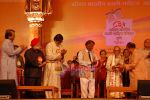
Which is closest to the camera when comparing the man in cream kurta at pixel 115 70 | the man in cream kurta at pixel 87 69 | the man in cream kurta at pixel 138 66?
the man in cream kurta at pixel 138 66

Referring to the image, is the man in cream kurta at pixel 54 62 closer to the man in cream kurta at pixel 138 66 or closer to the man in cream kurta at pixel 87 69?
the man in cream kurta at pixel 87 69

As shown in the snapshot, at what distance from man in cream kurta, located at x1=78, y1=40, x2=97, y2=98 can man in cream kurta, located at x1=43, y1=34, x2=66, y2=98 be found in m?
0.44

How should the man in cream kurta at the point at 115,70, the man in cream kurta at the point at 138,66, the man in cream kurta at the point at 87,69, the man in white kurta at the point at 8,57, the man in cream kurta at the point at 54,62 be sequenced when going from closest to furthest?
1. the man in white kurta at the point at 8,57
2. the man in cream kurta at the point at 138,66
3. the man in cream kurta at the point at 54,62
4. the man in cream kurta at the point at 87,69
5. the man in cream kurta at the point at 115,70

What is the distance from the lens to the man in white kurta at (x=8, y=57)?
6.86m

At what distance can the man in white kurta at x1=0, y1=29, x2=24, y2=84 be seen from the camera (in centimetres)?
686

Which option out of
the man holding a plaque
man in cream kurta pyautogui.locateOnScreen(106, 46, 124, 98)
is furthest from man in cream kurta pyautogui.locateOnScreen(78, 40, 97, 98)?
the man holding a plaque

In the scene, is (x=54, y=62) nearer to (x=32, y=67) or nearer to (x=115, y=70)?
(x=32, y=67)

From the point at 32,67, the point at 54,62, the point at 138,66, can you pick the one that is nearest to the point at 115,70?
the point at 138,66

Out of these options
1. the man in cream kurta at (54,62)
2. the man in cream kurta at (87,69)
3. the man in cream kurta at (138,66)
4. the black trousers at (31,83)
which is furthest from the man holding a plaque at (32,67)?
the man in cream kurta at (138,66)

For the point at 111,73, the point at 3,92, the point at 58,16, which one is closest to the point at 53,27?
the point at 58,16

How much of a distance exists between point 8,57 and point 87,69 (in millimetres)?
1574

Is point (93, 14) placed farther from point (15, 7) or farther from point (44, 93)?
point (44, 93)

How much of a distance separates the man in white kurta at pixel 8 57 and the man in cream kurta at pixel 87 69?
4.46ft

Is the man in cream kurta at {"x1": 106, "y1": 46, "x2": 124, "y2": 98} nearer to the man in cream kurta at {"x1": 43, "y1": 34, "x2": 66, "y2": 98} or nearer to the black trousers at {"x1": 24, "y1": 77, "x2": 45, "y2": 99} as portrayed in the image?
the man in cream kurta at {"x1": 43, "y1": 34, "x2": 66, "y2": 98}
